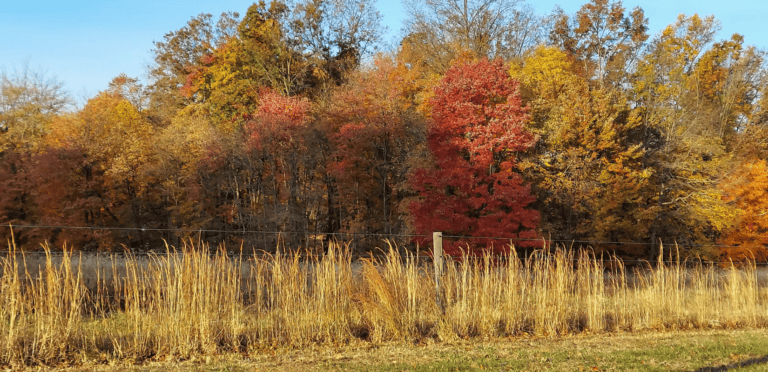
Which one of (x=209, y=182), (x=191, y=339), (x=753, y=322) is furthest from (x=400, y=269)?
(x=209, y=182)

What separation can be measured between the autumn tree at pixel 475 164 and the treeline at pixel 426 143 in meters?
0.07

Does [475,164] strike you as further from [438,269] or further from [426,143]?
[438,269]

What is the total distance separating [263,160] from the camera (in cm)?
2459

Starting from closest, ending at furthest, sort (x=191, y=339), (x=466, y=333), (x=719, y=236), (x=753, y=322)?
(x=191, y=339)
(x=466, y=333)
(x=753, y=322)
(x=719, y=236)

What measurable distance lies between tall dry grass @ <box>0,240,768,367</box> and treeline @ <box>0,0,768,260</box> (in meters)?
8.36

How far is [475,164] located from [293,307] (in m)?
11.9

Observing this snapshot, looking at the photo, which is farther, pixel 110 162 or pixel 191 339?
pixel 110 162

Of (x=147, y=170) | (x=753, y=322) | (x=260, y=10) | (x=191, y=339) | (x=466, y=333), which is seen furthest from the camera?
(x=260, y=10)

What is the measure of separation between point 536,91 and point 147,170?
60.4 feet

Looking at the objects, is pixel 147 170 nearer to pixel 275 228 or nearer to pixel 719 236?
pixel 275 228

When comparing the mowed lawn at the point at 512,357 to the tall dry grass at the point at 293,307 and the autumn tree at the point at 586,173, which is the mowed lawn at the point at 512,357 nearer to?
the tall dry grass at the point at 293,307

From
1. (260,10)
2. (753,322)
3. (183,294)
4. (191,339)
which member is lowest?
(753,322)

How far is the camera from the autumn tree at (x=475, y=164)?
16719mm

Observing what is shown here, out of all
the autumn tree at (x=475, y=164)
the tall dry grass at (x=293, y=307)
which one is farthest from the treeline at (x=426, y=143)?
the tall dry grass at (x=293, y=307)
